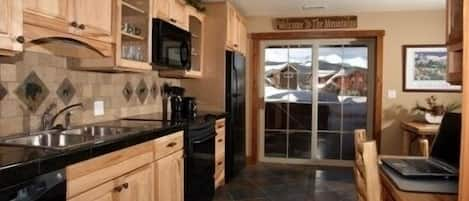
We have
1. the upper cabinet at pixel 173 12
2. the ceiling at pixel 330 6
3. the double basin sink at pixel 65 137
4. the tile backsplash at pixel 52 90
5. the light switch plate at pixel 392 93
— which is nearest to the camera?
the double basin sink at pixel 65 137

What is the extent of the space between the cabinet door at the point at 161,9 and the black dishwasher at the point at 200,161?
1.02 m

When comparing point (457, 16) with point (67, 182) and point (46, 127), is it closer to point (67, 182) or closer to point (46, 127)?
point (67, 182)

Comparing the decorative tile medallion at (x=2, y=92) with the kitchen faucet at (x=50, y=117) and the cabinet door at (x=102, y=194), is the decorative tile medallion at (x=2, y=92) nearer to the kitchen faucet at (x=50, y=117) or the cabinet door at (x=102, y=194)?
the kitchen faucet at (x=50, y=117)

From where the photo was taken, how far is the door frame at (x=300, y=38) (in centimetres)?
546

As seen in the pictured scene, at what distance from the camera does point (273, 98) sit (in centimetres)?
595

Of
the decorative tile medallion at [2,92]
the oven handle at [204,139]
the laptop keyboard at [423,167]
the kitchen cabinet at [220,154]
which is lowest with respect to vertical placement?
the kitchen cabinet at [220,154]

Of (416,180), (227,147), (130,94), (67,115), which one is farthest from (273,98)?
(416,180)

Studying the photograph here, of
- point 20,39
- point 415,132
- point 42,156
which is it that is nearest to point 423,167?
point 42,156

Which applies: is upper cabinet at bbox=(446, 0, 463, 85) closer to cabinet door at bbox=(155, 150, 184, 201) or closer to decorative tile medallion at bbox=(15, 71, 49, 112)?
cabinet door at bbox=(155, 150, 184, 201)

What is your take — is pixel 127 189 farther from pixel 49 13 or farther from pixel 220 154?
pixel 220 154

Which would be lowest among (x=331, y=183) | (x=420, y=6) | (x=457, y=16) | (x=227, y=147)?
(x=331, y=183)

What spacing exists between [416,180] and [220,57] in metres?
3.20

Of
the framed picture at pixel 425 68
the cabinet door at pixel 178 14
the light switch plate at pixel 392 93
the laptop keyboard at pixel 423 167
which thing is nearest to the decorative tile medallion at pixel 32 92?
the cabinet door at pixel 178 14

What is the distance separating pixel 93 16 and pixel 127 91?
120 centimetres
